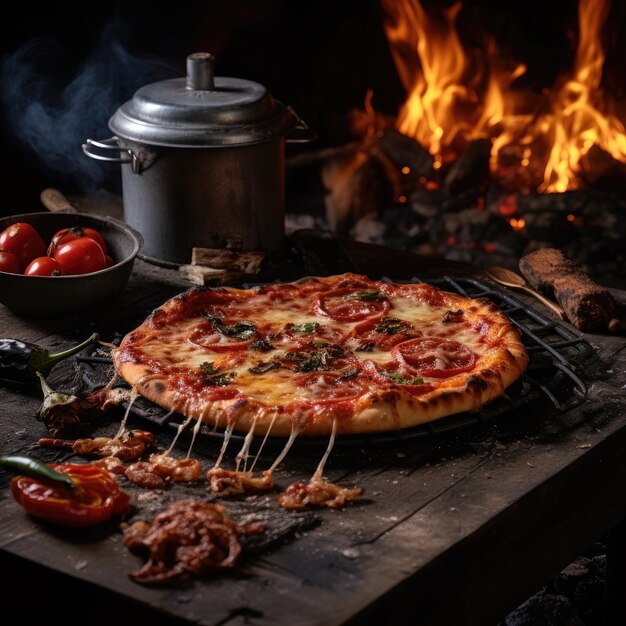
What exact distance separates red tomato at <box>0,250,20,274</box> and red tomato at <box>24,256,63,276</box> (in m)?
0.11

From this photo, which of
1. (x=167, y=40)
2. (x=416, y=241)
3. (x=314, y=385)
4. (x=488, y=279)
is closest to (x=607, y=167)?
(x=416, y=241)

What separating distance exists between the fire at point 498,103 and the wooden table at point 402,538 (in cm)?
327

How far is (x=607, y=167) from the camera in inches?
263

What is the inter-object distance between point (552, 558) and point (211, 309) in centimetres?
160

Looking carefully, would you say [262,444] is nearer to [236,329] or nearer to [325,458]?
[325,458]

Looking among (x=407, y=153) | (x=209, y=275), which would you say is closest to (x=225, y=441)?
(x=209, y=275)

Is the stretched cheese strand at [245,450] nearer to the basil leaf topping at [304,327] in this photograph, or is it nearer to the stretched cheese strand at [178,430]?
the stretched cheese strand at [178,430]

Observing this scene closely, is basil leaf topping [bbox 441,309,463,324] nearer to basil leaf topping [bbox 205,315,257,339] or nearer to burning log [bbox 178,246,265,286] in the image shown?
basil leaf topping [bbox 205,315,257,339]

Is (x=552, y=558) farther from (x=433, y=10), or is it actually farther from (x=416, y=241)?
(x=433, y=10)

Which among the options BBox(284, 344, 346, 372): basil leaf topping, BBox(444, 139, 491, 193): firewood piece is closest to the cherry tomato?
BBox(284, 344, 346, 372): basil leaf topping

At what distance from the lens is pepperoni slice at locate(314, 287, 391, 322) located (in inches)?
160

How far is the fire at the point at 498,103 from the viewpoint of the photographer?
6.80 meters

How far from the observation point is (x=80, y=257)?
4.40m

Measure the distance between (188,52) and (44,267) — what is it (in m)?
2.62
